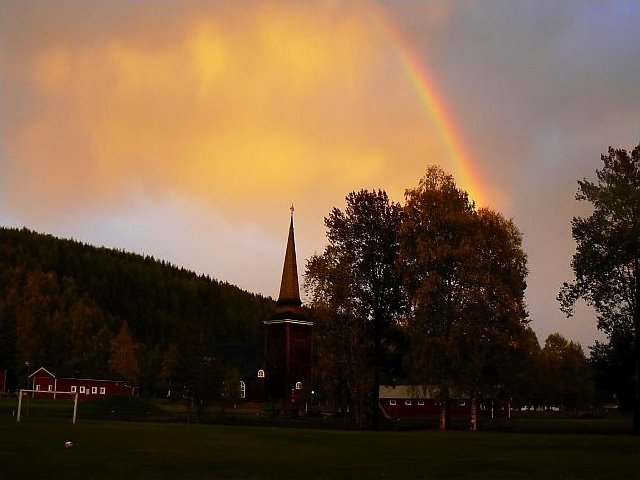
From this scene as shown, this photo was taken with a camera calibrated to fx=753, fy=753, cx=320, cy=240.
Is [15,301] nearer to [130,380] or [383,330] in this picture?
[130,380]

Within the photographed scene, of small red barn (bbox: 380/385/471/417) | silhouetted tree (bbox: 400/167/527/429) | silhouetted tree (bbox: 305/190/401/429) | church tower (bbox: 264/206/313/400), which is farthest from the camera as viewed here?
church tower (bbox: 264/206/313/400)

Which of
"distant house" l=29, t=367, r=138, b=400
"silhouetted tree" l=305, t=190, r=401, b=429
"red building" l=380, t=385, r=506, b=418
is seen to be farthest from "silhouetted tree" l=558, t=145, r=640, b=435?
"distant house" l=29, t=367, r=138, b=400

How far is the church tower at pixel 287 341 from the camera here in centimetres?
12321

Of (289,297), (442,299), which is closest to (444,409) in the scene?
(442,299)

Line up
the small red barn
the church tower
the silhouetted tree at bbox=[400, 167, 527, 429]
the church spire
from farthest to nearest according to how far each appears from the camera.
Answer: the church tower → the church spire → the small red barn → the silhouetted tree at bbox=[400, 167, 527, 429]

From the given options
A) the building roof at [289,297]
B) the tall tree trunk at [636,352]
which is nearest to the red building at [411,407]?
the building roof at [289,297]

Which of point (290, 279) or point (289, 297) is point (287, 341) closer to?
point (289, 297)

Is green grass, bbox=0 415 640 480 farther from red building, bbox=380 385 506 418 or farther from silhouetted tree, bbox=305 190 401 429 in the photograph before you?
red building, bbox=380 385 506 418

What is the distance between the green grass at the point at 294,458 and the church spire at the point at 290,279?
259 feet

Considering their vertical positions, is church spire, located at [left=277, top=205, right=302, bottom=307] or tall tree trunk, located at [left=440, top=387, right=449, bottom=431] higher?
church spire, located at [left=277, top=205, right=302, bottom=307]

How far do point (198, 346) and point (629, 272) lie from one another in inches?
1443

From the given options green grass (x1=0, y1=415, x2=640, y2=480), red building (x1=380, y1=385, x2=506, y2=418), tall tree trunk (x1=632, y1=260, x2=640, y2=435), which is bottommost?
red building (x1=380, y1=385, x2=506, y2=418)

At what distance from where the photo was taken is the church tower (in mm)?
123206

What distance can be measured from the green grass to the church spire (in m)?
79.0
